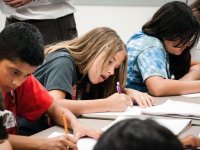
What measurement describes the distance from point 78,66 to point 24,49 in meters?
0.56

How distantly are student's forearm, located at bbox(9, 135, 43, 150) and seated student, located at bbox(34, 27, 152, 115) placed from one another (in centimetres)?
38

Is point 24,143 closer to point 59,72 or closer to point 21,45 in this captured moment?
point 21,45

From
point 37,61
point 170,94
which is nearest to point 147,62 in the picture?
point 170,94

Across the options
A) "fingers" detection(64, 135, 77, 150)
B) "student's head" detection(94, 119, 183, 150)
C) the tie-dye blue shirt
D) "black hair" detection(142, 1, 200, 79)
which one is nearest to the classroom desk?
"fingers" detection(64, 135, 77, 150)

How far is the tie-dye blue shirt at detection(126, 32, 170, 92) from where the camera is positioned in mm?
2100

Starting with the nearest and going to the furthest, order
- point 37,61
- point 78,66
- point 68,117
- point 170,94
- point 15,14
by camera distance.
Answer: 1. point 37,61
2. point 68,117
3. point 78,66
4. point 170,94
5. point 15,14

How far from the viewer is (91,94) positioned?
2023 millimetres

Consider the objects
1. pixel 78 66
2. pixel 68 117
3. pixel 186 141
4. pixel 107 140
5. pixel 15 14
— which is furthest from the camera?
pixel 15 14

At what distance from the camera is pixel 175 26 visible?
216cm

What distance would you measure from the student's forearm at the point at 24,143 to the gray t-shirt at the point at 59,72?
43 centimetres

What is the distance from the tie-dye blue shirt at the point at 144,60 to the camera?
2100 millimetres

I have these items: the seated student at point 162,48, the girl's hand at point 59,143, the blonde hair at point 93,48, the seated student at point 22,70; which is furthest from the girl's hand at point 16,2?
the girl's hand at point 59,143

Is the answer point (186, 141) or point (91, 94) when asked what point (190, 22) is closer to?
point (91, 94)

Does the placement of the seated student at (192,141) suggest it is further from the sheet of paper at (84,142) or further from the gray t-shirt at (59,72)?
the gray t-shirt at (59,72)
